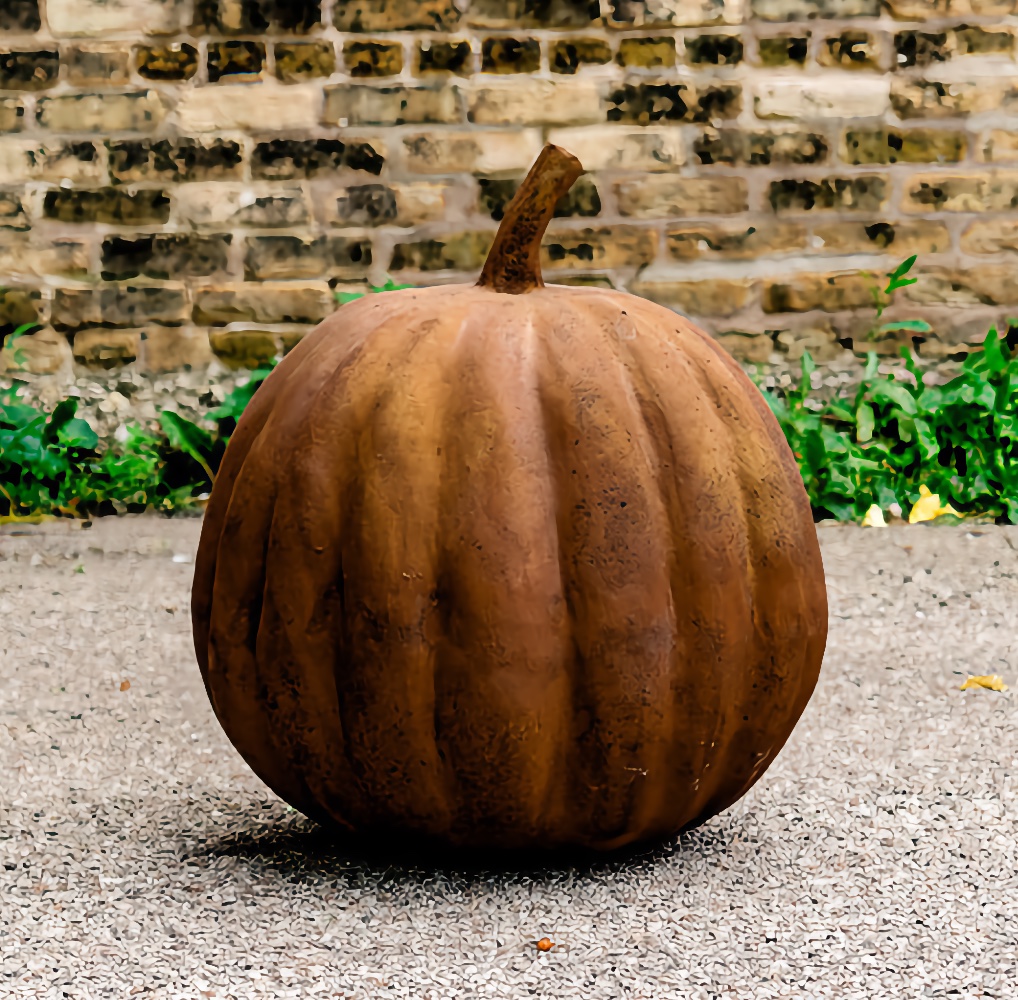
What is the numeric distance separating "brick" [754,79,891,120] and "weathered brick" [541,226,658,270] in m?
0.71

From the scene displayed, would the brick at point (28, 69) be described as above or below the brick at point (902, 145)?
above

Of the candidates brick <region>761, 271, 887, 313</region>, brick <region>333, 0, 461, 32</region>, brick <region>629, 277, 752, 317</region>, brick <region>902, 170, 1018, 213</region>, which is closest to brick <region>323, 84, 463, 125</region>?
brick <region>333, 0, 461, 32</region>

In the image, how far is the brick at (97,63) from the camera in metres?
6.11

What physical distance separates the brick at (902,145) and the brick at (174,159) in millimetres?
2594

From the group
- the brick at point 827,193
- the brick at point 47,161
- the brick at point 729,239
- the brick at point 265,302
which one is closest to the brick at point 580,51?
the brick at point 729,239

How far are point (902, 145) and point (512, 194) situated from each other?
1.67 metres

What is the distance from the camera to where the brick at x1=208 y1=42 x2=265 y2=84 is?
610 cm

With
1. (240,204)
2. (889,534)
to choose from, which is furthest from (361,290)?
(889,534)

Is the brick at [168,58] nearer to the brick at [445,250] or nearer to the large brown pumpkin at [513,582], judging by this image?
the brick at [445,250]

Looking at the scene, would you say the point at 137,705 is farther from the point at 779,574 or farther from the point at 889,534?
the point at 889,534

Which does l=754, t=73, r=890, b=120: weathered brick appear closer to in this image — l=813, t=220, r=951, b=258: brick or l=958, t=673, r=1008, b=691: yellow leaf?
l=813, t=220, r=951, b=258: brick

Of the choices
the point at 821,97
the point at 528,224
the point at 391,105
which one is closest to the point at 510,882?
the point at 528,224

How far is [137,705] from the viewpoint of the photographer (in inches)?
140

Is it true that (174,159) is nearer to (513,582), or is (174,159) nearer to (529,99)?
(529,99)
